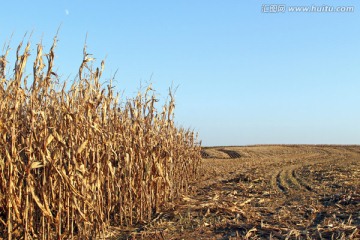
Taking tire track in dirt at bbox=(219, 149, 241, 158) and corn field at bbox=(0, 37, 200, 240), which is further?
tire track in dirt at bbox=(219, 149, 241, 158)

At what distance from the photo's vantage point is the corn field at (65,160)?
5414mm

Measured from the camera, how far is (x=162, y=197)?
9.08 metres

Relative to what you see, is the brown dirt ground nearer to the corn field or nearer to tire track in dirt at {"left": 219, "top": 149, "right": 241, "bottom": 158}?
the corn field

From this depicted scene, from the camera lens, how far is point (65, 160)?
5891 millimetres

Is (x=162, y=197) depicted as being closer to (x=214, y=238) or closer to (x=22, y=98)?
(x=214, y=238)

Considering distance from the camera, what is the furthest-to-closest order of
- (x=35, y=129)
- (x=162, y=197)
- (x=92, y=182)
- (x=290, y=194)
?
(x=290, y=194) → (x=162, y=197) → (x=92, y=182) → (x=35, y=129)

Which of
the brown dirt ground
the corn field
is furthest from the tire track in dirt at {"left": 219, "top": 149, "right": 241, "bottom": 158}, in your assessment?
the corn field

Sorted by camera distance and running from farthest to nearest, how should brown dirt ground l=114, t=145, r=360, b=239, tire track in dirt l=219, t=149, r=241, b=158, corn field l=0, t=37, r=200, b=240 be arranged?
tire track in dirt l=219, t=149, r=241, b=158 → brown dirt ground l=114, t=145, r=360, b=239 → corn field l=0, t=37, r=200, b=240

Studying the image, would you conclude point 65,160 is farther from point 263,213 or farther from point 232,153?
point 232,153

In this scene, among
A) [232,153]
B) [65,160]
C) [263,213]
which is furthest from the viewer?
[232,153]

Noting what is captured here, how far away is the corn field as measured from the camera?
17.8 feet

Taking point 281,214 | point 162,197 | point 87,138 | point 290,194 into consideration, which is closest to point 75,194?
point 87,138

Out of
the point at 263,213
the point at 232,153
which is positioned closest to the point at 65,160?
the point at 263,213

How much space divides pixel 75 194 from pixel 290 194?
7.29m
